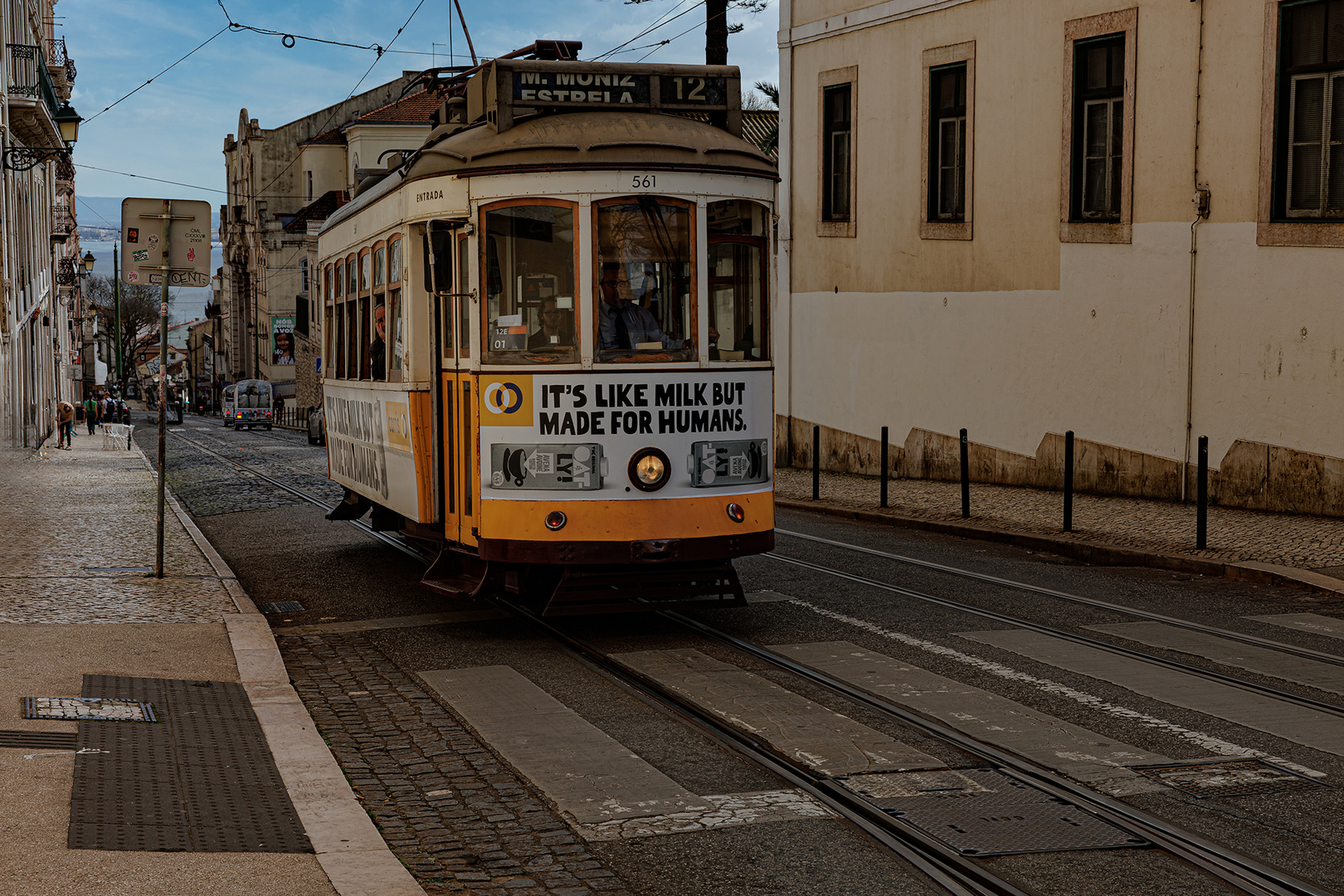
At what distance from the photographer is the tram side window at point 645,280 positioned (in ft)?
28.8

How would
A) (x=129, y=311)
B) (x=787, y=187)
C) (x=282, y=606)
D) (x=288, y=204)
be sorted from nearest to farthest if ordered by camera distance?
(x=282, y=606) → (x=787, y=187) → (x=288, y=204) → (x=129, y=311)

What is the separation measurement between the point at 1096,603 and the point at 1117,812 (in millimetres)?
5040

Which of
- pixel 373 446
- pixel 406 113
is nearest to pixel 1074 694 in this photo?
pixel 373 446

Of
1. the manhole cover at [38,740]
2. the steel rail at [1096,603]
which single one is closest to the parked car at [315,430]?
the steel rail at [1096,603]

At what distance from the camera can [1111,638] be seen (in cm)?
891

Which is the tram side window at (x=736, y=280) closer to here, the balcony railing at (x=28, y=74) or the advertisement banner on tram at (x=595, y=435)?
the advertisement banner on tram at (x=595, y=435)

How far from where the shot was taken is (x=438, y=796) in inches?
233

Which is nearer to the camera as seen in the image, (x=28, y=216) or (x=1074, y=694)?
(x=1074, y=694)

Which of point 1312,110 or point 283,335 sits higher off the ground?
point 1312,110

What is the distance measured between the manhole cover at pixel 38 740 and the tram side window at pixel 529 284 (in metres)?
A: 3.49

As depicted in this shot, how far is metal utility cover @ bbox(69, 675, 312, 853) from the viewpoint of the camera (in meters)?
5.01

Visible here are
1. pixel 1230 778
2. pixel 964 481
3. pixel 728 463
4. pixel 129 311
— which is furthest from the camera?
pixel 129 311

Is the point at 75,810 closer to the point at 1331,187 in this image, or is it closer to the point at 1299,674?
the point at 1299,674

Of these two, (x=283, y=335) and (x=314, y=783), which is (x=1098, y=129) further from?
(x=283, y=335)
